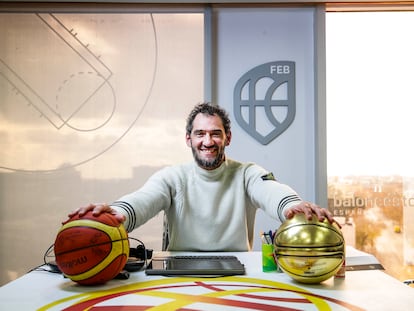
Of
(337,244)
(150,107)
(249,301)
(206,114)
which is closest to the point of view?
(249,301)

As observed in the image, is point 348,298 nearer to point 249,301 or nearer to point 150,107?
point 249,301

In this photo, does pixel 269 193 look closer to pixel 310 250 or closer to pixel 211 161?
pixel 211 161

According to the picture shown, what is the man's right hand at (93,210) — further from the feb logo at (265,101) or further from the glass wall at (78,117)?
the feb logo at (265,101)

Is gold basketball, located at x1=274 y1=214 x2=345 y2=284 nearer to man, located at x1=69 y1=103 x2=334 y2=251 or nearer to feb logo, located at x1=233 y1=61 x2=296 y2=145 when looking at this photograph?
man, located at x1=69 y1=103 x2=334 y2=251

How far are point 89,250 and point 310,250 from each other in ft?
2.13

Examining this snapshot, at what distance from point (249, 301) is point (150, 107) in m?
2.48

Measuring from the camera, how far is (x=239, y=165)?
96.7 inches

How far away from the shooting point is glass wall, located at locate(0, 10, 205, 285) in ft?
11.5

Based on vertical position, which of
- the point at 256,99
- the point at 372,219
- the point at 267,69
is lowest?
the point at 372,219

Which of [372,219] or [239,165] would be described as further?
[372,219]

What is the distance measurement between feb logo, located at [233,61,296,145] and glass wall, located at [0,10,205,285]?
0.34 meters

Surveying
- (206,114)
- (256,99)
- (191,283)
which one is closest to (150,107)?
(256,99)

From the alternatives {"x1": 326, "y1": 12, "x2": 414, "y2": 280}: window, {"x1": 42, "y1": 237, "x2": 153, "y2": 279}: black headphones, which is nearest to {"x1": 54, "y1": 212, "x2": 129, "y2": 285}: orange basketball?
{"x1": 42, "y1": 237, "x2": 153, "y2": 279}: black headphones

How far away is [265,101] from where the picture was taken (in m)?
3.52
